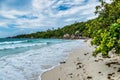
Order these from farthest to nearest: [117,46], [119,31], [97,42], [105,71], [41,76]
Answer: [41,76]
[105,71]
[97,42]
[117,46]
[119,31]

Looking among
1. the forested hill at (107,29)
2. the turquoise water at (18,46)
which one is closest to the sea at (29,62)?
the turquoise water at (18,46)

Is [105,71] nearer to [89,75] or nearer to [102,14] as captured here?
[89,75]

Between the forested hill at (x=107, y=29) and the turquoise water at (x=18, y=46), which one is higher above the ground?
the forested hill at (x=107, y=29)

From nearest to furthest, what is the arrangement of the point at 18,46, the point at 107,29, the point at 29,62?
the point at 107,29
the point at 29,62
the point at 18,46

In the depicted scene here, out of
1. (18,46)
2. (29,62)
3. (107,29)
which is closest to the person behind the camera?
(107,29)

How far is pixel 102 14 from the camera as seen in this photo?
41.3 feet

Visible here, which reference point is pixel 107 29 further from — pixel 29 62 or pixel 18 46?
pixel 18 46

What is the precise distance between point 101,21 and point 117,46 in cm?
257

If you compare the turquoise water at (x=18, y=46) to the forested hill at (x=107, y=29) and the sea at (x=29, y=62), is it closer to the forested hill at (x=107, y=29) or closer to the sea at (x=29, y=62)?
the sea at (x=29, y=62)

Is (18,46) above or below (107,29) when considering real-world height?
below

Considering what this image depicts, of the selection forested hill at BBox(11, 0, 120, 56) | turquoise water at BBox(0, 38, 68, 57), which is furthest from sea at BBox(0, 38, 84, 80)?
forested hill at BBox(11, 0, 120, 56)

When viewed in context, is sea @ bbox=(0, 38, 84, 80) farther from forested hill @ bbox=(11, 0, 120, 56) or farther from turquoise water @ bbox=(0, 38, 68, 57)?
forested hill @ bbox=(11, 0, 120, 56)

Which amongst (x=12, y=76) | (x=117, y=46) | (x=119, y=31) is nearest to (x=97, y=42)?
(x=117, y=46)

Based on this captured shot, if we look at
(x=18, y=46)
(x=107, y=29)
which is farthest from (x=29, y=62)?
(x=18, y=46)
